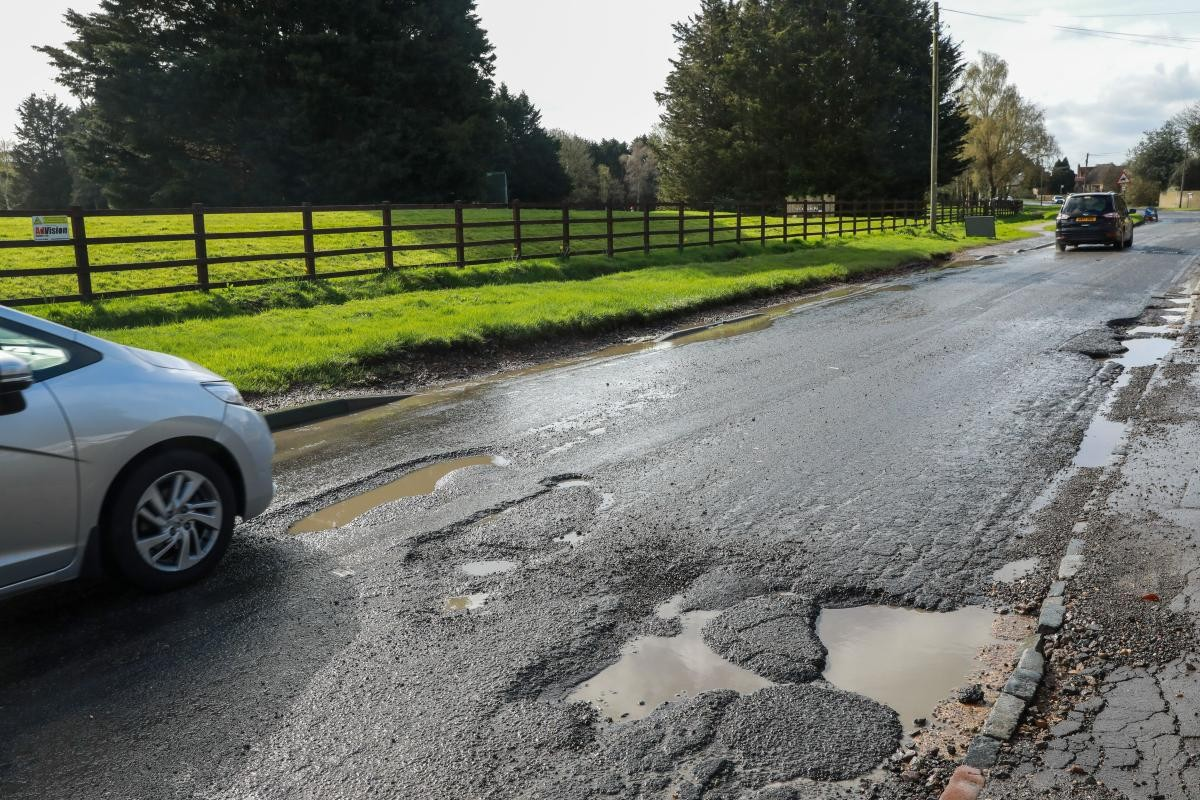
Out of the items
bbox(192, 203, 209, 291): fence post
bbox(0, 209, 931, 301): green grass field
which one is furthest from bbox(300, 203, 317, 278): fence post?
bbox(192, 203, 209, 291): fence post

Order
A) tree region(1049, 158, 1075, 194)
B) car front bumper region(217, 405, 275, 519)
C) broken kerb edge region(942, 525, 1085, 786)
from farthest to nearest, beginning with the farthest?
tree region(1049, 158, 1075, 194) → car front bumper region(217, 405, 275, 519) → broken kerb edge region(942, 525, 1085, 786)

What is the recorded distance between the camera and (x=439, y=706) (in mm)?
3367

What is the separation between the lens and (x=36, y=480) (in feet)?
12.8

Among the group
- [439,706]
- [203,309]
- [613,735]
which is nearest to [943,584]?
[613,735]

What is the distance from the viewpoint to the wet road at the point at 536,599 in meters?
3.05

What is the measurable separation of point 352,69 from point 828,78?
29374 mm

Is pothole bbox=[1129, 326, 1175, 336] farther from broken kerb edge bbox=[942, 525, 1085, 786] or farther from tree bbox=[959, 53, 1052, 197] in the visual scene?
tree bbox=[959, 53, 1052, 197]

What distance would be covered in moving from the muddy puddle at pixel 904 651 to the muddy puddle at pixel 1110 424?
9.76 feet

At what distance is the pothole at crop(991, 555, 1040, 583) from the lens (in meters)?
4.54

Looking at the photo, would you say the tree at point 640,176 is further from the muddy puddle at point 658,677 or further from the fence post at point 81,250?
the muddy puddle at point 658,677

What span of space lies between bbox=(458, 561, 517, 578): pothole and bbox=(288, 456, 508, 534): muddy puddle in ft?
3.49

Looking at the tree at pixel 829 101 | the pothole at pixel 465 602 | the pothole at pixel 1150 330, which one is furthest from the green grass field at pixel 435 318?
the tree at pixel 829 101

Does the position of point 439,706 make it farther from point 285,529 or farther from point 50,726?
point 285,529

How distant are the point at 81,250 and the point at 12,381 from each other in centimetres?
1083
